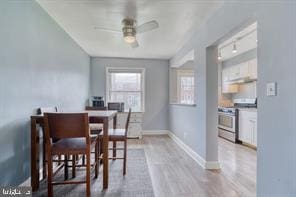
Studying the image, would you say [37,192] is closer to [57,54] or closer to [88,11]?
[57,54]

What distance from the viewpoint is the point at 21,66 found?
2262 mm

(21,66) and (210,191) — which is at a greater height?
(21,66)

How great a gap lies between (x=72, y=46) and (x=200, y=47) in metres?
2.51

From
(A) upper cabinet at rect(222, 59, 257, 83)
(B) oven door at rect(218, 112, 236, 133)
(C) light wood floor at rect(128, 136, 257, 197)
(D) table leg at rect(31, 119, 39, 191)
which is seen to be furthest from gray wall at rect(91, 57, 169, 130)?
(D) table leg at rect(31, 119, 39, 191)

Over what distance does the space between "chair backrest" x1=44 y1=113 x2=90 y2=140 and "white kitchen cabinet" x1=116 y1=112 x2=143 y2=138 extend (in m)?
3.59

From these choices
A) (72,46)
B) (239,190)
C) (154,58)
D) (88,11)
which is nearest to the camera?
(239,190)

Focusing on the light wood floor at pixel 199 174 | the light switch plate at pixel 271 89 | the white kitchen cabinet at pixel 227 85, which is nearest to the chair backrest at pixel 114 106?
the light wood floor at pixel 199 174

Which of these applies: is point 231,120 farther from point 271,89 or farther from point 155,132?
point 271,89

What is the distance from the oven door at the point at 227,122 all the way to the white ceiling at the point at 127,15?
2231mm

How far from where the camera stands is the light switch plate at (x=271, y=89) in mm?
1672

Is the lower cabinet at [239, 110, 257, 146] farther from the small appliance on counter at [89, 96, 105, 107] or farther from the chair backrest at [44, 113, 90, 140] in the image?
the chair backrest at [44, 113, 90, 140]

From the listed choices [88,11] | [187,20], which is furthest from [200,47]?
[88,11]

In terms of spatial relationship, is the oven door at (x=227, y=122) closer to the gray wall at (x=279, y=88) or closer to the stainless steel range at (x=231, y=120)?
the stainless steel range at (x=231, y=120)

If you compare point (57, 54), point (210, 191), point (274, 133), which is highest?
point (57, 54)
